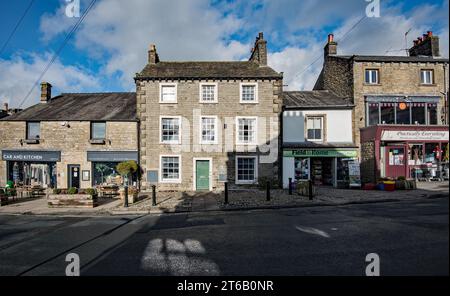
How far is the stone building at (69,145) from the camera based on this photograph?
54.6 ft

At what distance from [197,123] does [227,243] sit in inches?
449

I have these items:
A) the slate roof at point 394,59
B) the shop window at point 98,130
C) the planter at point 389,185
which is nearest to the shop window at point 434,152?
the planter at point 389,185

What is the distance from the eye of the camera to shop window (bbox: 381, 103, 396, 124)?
16.1 meters

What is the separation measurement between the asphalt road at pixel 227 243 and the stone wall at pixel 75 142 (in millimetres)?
8117

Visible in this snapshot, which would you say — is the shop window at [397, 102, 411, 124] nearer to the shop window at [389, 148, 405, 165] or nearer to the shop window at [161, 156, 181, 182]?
the shop window at [389, 148, 405, 165]

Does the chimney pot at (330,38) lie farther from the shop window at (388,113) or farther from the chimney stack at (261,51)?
the shop window at (388,113)

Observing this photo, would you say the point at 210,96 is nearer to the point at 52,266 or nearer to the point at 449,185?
the point at 52,266

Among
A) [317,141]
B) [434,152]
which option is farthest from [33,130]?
[434,152]

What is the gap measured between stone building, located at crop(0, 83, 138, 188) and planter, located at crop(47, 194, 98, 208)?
5.10 meters

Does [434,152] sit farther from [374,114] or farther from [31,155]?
[31,155]

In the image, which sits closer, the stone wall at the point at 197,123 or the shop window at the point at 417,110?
the stone wall at the point at 197,123

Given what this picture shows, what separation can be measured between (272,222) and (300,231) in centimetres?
133

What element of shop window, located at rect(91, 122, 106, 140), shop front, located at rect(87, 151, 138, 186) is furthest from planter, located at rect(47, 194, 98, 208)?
shop window, located at rect(91, 122, 106, 140)

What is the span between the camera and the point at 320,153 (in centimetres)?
1662
